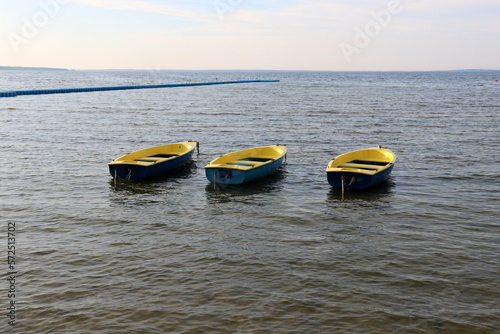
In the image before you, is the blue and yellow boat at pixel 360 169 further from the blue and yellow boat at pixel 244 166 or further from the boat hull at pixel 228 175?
the boat hull at pixel 228 175

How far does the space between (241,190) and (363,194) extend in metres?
5.67

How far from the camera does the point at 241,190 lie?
22.4 meters

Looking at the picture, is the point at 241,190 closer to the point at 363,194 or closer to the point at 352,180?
the point at 352,180

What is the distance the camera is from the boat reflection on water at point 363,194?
68.2 ft

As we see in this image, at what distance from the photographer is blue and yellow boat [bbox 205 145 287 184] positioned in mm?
22344

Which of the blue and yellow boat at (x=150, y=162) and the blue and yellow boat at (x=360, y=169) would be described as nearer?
the blue and yellow boat at (x=360, y=169)

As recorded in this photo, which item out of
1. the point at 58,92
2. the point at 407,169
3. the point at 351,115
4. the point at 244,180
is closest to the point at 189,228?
the point at 244,180

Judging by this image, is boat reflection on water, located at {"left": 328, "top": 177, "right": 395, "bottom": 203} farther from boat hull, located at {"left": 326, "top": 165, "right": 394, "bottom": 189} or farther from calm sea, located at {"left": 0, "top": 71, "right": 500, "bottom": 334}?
boat hull, located at {"left": 326, "top": 165, "right": 394, "bottom": 189}

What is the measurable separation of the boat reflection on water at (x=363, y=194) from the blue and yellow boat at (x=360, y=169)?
0.29 meters

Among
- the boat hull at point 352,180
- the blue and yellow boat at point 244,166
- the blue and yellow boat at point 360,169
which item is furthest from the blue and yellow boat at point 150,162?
the boat hull at point 352,180

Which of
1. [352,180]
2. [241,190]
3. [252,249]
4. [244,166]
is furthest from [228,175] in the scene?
[252,249]

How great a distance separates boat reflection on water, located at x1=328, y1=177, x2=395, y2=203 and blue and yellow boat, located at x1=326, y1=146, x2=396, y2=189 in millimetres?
290

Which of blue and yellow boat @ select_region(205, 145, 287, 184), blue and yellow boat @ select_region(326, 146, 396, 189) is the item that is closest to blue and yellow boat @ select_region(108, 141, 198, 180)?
blue and yellow boat @ select_region(205, 145, 287, 184)

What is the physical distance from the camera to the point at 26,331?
10234mm
